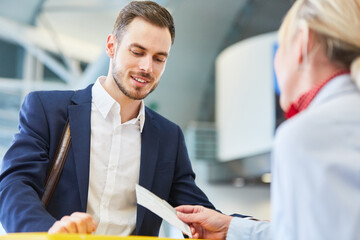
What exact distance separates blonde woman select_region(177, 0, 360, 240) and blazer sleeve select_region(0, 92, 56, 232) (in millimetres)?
937

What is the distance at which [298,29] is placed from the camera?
4.52 ft

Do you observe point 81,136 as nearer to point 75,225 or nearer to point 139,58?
point 139,58

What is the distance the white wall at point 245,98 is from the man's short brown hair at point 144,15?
907 centimetres

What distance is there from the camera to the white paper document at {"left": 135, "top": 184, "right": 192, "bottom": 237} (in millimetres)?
1898

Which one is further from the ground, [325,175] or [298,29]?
[298,29]

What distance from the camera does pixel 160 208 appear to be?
196 centimetres

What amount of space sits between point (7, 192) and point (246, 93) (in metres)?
10.7

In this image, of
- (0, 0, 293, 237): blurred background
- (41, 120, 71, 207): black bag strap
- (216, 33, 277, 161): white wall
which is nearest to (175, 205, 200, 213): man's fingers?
(41, 120, 71, 207): black bag strap

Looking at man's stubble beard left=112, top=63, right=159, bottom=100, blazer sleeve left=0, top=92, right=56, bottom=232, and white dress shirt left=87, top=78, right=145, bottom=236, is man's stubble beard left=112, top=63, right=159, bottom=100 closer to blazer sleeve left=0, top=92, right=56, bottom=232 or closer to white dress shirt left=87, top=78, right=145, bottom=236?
white dress shirt left=87, top=78, right=145, bottom=236

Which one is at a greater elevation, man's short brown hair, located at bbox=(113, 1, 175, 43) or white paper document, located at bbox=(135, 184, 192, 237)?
man's short brown hair, located at bbox=(113, 1, 175, 43)

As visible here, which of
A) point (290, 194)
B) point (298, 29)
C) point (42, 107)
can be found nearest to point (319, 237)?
point (290, 194)

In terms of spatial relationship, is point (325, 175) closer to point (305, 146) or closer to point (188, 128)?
point (305, 146)

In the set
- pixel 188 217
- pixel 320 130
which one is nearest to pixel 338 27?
pixel 320 130

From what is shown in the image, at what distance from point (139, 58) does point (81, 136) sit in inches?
19.1
